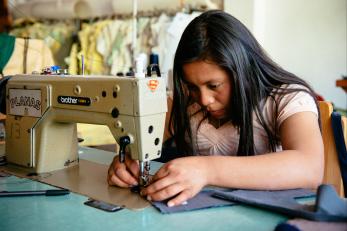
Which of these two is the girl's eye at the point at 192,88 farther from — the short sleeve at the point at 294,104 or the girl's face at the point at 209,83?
the short sleeve at the point at 294,104

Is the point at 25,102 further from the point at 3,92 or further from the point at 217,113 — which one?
the point at 217,113

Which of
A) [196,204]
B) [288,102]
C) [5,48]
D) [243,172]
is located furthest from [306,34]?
[196,204]

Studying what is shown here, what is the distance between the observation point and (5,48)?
2.46 m

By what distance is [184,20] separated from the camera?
264cm

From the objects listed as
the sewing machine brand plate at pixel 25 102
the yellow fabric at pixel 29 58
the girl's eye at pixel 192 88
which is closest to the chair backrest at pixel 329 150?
the girl's eye at pixel 192 88

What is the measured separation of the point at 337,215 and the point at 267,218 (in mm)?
132

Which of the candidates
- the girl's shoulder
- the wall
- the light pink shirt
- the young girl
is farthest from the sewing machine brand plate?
the wall

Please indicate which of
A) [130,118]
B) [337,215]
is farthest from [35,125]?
[337,215]

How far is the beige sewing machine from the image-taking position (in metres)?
0.92

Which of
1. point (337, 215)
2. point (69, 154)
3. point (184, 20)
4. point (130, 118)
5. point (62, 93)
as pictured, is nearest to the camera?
point (337, 215)

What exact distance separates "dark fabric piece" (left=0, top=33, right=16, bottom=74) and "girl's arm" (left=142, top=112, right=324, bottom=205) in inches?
74.1

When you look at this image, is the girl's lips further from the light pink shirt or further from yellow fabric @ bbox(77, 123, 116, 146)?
yellow fabric @ bbox(77, 123, 116, 146)

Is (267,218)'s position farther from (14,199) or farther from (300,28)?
(300,28)

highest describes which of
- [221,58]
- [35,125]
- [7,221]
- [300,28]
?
[300,28]
